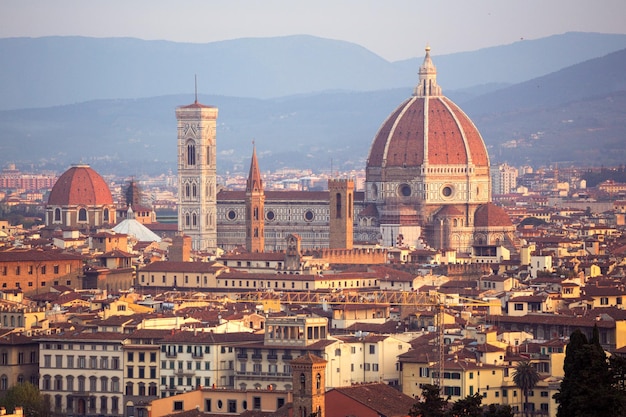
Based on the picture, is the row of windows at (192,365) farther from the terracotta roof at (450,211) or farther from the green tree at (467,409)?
the terracotta roof at (450,211)

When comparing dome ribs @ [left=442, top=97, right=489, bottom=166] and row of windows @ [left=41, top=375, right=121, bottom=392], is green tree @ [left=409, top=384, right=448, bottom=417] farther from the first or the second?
dome ribs @ [left=442, top=97, right=489, bottom=166]

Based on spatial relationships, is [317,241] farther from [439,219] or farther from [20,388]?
[20,388]

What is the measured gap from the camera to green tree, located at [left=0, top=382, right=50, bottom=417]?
62.6m

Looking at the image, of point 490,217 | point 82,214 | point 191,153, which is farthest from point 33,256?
point 82,214

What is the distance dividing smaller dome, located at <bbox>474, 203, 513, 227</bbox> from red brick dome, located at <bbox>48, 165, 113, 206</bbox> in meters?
31.1

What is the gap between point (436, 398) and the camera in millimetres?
47031

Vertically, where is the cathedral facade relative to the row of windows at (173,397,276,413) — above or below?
above

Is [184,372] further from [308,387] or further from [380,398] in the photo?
[308,387]

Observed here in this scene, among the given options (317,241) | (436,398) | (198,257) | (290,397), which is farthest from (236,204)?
(436,398)

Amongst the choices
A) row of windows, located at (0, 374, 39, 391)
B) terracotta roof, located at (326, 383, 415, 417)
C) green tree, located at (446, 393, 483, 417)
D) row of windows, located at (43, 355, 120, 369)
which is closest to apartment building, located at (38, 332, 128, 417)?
row of windows, located at (43, 355, 120, 369)

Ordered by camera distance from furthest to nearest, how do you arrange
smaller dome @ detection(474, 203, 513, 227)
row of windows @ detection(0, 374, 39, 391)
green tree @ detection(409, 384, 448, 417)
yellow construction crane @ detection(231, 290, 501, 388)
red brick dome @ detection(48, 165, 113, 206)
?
red brick dome @ detection(48, 165, 113, 206), smaller dome @ detection(474, 203, 513, 227), yellow construction crane @ detection(231, 290, 501, 388), row of windows @ detection(0, 374, 39, 391), green tree @ detection(409, 384, 448, 417)

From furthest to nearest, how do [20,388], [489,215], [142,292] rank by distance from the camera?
[489,215] → [142,292] → [20,388]

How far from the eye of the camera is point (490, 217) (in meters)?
142

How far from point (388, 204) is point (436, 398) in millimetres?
100191
